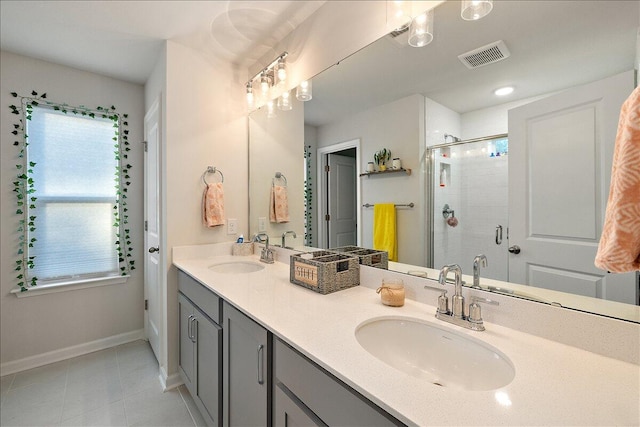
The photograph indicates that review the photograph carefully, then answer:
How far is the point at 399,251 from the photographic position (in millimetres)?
1392

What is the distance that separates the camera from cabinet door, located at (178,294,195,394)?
1750mm

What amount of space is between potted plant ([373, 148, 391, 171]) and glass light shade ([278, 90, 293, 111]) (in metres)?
0.86

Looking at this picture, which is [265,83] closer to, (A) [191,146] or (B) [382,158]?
(A) [191,146]

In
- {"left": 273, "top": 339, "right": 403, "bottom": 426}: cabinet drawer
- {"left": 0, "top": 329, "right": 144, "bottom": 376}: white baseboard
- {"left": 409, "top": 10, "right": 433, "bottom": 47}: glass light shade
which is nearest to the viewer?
{"left": 273, "top": 339, "right": 403, "bottom": 426}: cabinet drawer

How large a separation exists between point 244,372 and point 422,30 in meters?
1.62

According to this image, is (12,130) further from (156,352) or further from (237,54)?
(156,352)

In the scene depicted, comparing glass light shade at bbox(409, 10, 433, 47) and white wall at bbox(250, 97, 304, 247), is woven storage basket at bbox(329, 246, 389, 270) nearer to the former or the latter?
white wall at bbox(250, 97, 304, 247)

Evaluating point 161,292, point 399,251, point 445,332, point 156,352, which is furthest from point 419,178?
point 156,352

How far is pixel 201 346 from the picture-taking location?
5.33 feet

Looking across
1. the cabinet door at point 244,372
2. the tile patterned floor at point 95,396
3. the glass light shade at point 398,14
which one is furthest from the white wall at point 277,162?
the tile patterned floor at point 95,396

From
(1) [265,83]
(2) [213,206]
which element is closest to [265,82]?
(1) [265,83]

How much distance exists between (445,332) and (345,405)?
0.43 metres

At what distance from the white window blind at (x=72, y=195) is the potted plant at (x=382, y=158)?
94.7 inches

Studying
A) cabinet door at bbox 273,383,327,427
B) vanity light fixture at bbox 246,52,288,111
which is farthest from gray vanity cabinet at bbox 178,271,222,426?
vanity light fixture at bbox 246,52,288,111
